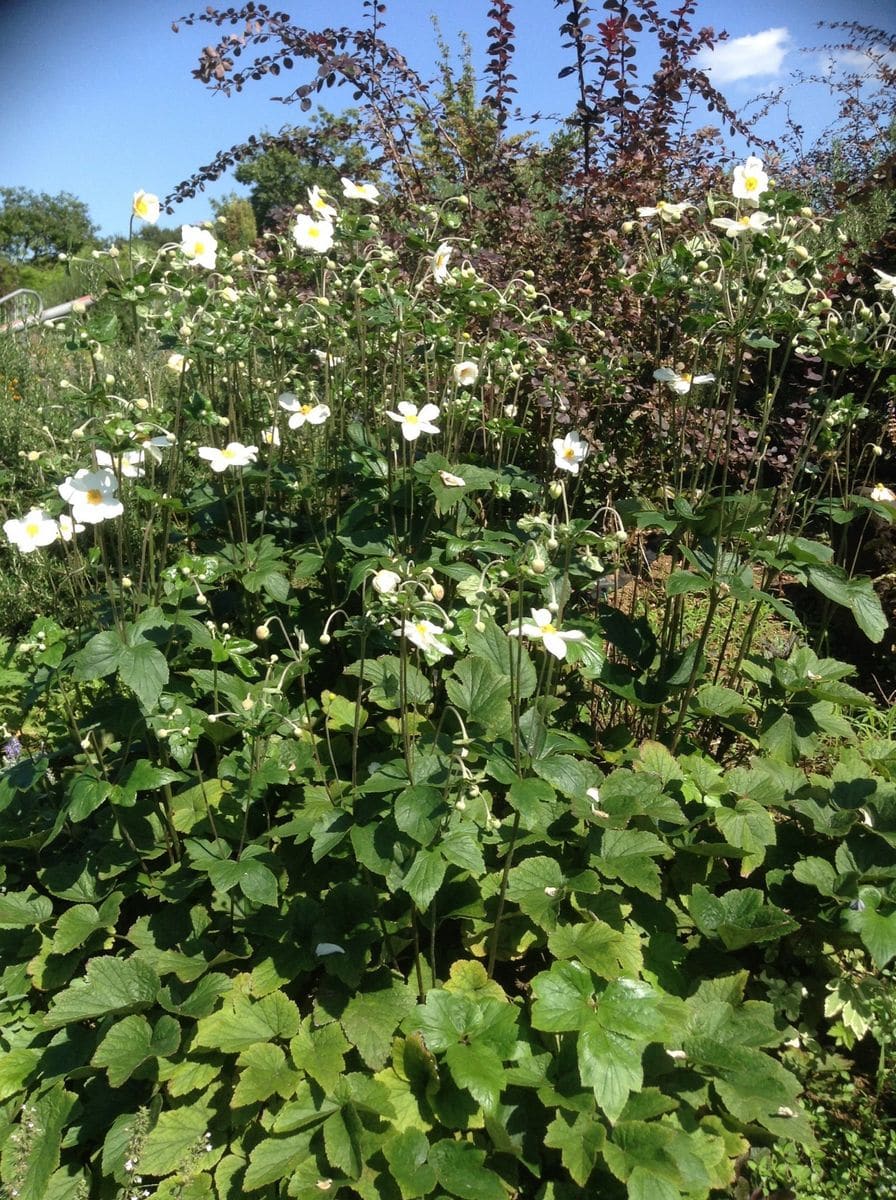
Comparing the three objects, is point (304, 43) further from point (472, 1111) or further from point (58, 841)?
point (472, 1111)

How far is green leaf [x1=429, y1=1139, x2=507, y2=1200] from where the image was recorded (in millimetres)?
1651

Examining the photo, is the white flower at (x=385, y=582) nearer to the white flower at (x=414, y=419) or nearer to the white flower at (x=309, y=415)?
the white flower at (x=414, y=419)

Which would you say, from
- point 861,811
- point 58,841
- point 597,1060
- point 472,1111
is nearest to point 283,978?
point 472,1111

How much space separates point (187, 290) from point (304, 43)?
2.42 metres

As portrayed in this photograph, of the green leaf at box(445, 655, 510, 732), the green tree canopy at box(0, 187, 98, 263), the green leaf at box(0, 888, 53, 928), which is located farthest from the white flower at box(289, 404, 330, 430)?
the green tree canopy at box(0, 187, 98, 263)

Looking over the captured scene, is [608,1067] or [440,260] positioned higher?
[440,260]

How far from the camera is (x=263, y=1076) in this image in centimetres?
185

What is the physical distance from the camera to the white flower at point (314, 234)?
246 cm

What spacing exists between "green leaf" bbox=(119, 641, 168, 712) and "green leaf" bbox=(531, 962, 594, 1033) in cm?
112

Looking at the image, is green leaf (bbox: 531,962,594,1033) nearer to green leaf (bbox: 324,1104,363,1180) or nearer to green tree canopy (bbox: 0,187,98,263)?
green leaf (bbox: 324,1104,363,1180)

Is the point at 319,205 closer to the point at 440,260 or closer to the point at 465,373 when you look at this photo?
the point at 440,260

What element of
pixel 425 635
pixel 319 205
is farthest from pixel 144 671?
pixel 319 205

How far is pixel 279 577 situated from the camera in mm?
2666

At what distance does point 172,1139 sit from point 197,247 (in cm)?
236
